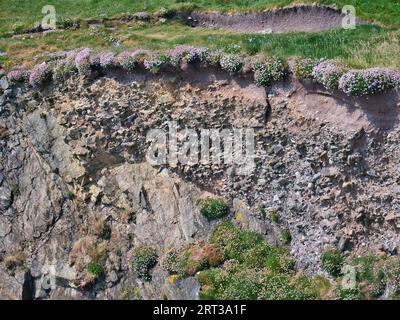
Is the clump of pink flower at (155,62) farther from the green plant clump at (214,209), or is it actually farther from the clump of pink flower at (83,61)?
the green plant clump at (214,209)

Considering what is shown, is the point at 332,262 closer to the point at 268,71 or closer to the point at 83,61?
the point at 268,71

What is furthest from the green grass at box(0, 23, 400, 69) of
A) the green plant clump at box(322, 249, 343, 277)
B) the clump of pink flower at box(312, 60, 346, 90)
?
the green plant clump at box(322, 249, 343, 277)

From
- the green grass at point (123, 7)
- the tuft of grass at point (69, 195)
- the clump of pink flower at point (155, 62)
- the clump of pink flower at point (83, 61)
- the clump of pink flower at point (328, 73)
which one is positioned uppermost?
the green grass at point (123, 7)

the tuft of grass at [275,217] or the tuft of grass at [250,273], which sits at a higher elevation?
Answer: the tuft of grass at [275,217]

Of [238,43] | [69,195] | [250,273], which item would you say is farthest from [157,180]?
[238,43]

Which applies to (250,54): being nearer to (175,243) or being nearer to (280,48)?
(280,48)

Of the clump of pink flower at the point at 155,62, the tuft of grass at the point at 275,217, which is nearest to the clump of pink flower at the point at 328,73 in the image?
the tuft of grass at the point at 275,217

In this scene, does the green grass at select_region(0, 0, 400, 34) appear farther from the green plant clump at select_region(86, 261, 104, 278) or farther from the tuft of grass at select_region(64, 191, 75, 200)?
the green plant clump at select_region(86, 261, 104, 278)
